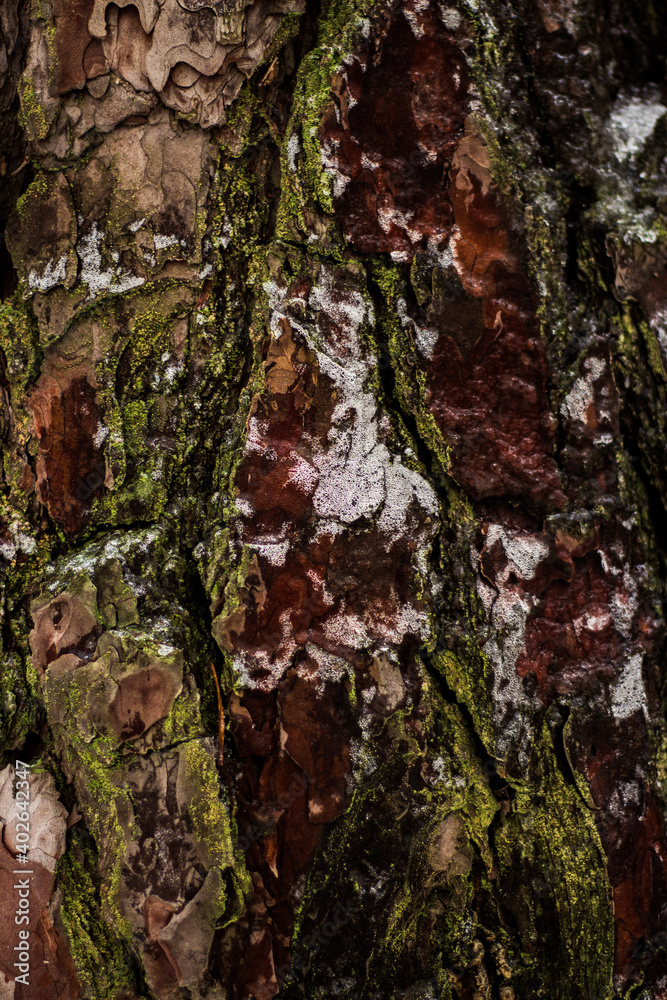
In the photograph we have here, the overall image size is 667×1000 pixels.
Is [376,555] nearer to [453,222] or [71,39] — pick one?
[453,222]

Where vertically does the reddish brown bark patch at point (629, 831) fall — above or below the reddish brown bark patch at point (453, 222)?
below

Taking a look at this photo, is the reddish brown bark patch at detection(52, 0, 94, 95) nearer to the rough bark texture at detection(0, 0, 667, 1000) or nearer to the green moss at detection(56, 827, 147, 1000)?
the rough bark texture at detection(0, 0, 667, 1000)

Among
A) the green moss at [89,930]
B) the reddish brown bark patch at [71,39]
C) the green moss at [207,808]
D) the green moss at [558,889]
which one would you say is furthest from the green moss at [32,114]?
the green moss at [558,889]

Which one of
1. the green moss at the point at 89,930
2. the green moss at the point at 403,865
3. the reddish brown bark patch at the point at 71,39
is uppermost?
the reddish brown bark patch at the point at 71,39

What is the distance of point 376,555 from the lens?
3.05 feet

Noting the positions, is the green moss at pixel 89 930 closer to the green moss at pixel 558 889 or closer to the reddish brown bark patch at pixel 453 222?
the green moss at pixel 558 889

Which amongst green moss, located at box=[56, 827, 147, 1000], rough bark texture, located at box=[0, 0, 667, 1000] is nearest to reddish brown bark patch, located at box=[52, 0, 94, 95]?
rough bark texture, located at box=[0, 0, 667, 1000]

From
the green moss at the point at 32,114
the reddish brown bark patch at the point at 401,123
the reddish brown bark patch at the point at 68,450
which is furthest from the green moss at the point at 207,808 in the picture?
the green moss at the point at 32,114

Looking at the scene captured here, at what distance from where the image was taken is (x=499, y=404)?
93cm

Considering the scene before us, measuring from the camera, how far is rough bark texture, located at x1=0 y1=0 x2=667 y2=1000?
92 cm

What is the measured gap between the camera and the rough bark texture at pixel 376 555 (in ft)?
3.01

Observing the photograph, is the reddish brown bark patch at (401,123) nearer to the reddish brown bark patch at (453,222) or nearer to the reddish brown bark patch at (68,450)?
the reddish brown bark patch at (453,222)

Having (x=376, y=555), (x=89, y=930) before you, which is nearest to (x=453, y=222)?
(x=376, y=555)

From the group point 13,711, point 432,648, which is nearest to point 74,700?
point 13,711
